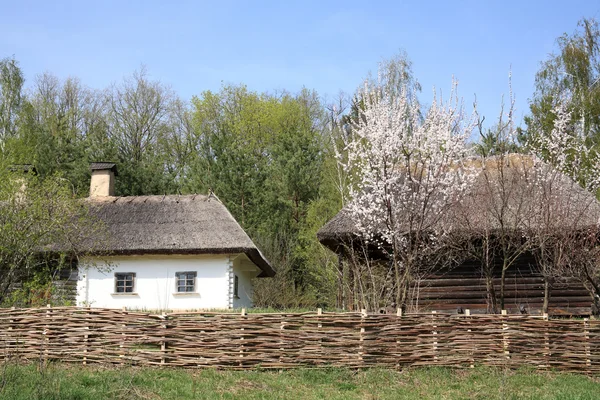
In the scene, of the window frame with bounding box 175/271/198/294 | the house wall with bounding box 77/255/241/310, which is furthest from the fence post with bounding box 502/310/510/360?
the window frame with bounding box 175/271/198/294

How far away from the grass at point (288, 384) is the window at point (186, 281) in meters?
10.7

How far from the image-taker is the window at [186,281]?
21.9 meters

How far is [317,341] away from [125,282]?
40.0ft

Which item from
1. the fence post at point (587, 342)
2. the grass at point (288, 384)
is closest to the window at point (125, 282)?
the grass at point (288, 384)

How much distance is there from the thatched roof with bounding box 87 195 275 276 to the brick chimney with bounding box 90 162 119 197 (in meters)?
0.66

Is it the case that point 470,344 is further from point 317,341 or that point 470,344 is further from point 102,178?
point 102,178

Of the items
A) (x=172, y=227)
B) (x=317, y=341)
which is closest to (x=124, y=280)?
(x=172, y=227)

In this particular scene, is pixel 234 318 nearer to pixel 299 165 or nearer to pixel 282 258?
pixel 282 258

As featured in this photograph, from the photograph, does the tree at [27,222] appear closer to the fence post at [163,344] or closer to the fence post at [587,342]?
the fence post at [163,344]

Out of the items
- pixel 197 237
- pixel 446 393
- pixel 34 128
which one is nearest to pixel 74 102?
pixel 34 128

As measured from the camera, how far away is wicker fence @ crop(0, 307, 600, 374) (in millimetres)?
11164

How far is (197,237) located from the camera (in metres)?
21.9

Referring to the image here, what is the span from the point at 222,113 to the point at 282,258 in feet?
41.1

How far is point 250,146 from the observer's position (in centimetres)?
3484
